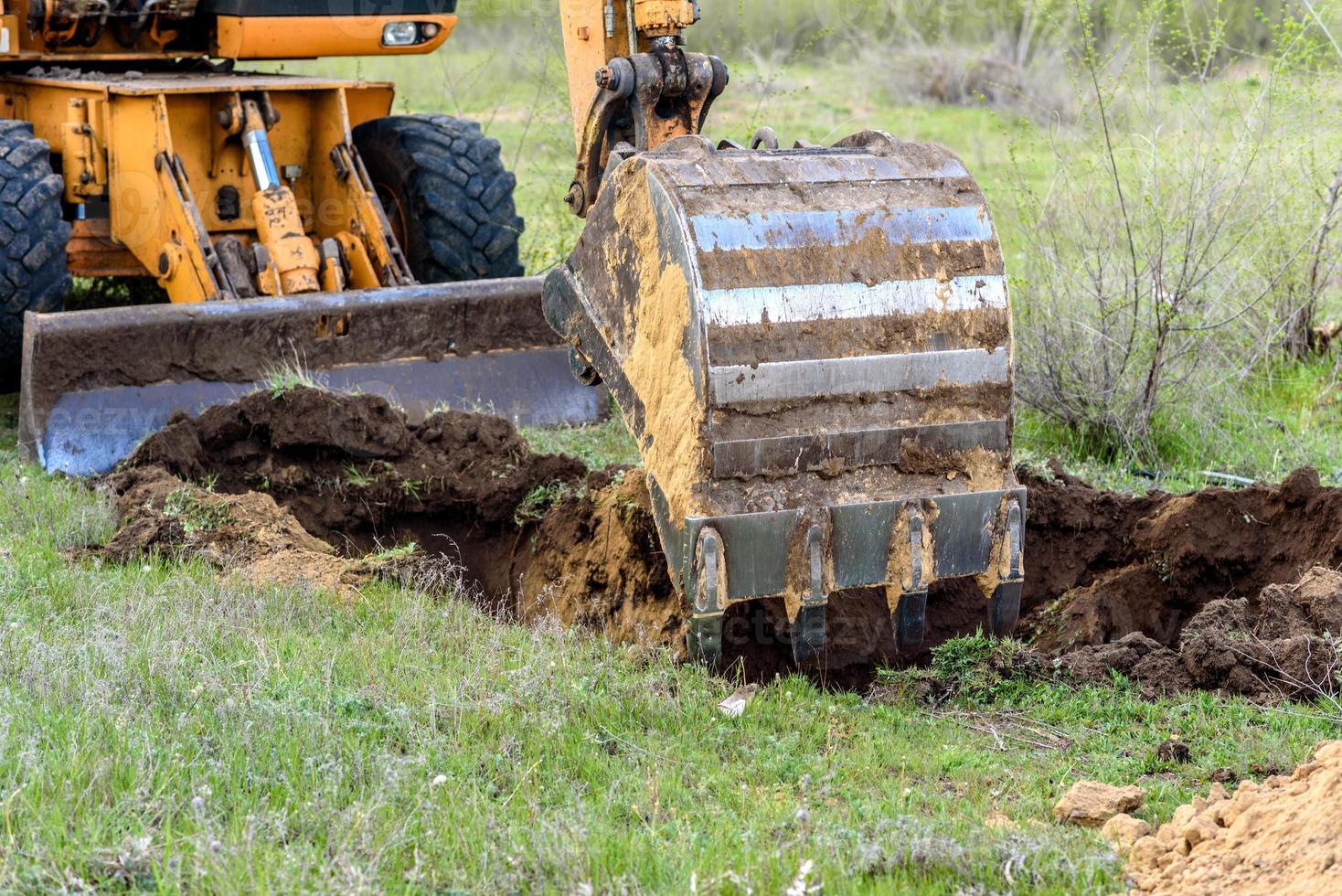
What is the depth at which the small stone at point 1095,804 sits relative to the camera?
3.76 metres

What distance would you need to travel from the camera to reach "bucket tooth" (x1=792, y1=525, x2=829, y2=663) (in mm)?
4465

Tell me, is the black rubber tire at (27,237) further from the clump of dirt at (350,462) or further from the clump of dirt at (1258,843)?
the clump of dirt at (1258,843)

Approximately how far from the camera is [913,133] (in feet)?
53.8

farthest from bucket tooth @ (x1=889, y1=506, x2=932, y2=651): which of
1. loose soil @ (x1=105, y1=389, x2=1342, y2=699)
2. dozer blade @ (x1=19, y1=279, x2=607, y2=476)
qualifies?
dozer blade @ (x1=19, y1=279, x2=607, y2=476)

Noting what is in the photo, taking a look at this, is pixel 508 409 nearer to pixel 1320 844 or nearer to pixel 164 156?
pixel 164 156

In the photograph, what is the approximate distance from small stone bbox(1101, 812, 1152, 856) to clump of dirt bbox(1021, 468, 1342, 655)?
5.00 feet

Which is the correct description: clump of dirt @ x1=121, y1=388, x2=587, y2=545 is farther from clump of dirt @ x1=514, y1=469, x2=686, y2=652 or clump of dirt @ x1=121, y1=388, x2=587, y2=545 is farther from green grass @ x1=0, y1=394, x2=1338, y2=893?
green grass @ x1=0, y1=394, x2=1338, y2=893

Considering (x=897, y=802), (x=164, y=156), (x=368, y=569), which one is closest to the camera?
(x=897, y=802)

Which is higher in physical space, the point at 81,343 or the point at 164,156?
the point at 164,156

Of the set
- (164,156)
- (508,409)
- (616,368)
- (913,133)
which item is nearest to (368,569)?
(616,368)

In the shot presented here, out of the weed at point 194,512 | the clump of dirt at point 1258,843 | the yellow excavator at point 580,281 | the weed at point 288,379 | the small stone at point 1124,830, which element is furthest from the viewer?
the weed at point 288,379

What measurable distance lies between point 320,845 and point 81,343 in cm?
409

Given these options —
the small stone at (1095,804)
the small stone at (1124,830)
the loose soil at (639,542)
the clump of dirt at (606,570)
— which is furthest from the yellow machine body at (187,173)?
the small stone at (1124,830)

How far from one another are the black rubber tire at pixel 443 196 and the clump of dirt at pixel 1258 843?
576cm
